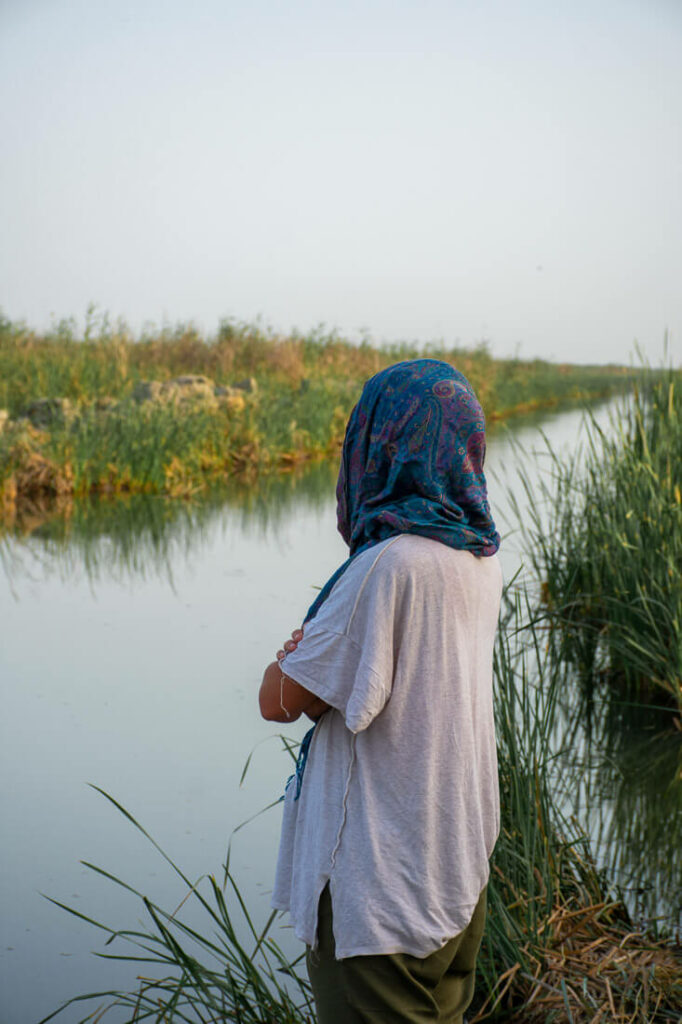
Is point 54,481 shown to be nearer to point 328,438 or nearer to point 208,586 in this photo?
point 208,586

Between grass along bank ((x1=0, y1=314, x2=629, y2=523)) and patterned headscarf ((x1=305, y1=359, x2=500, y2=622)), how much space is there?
3.26 m

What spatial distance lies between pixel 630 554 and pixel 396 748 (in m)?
3.16

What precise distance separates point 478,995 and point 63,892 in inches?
55.5

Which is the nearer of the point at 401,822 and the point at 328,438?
the point at 401,822

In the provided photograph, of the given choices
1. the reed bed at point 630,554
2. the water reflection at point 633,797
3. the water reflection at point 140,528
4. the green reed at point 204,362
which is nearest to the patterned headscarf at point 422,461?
the water reflection at point 633,797

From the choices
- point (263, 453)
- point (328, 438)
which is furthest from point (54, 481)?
point (328, 438)

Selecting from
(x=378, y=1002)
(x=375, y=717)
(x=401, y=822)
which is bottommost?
(x=378, y=1002)

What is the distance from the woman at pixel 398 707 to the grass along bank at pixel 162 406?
3.30 meters

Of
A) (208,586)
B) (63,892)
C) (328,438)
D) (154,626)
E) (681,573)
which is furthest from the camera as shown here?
(328,438)

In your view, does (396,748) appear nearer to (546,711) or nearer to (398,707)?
(398,707)

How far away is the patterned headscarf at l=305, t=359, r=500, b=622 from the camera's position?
140 cm

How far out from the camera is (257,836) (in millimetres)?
3424

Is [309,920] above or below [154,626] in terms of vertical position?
above

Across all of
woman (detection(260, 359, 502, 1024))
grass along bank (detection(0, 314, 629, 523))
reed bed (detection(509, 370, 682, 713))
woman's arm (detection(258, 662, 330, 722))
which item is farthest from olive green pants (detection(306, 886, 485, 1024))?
grass along bank (detection(0, 314, 629, 523))
